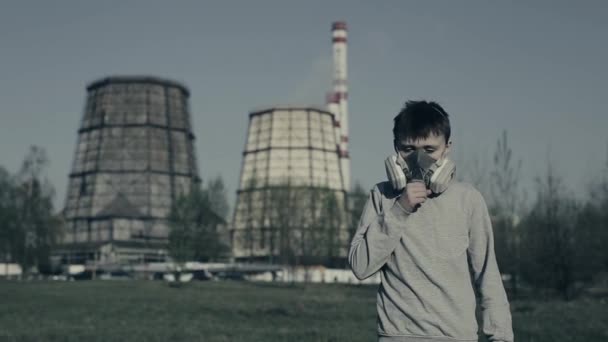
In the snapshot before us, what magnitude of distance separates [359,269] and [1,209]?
8053 centimetres

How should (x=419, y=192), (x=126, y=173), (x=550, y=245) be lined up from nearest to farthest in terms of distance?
(x=419, y=192)
(x=550, y=245)
(x=126, y=173)

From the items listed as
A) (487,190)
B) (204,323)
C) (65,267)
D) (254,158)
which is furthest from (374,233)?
(254,158)

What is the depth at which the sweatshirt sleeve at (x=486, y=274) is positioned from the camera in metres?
3.97

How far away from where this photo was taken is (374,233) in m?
3.93

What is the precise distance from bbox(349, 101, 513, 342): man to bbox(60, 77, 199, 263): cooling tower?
12379 centimetres

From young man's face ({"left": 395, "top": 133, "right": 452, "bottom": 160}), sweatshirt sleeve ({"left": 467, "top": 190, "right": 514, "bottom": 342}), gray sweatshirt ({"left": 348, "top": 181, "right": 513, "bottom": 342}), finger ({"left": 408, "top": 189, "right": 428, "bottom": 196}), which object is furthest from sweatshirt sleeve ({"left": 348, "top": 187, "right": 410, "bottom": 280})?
sweatshirt sleeve ({"left": 467, "top": 190, "right": 514, "bottom": 342})

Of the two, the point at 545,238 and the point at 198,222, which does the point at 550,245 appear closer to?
the point at 545,238

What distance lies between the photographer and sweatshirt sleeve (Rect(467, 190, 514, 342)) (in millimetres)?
3969

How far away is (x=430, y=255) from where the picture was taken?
403 cm

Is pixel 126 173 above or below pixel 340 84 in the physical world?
below

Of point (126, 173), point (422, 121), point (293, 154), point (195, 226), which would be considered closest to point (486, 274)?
point (422, 121)

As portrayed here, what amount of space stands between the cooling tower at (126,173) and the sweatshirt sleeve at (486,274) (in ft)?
406

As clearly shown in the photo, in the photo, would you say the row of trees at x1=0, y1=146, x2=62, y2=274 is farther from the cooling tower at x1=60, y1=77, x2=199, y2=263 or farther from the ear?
the ear

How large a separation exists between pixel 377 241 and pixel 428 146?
1.79 ft
